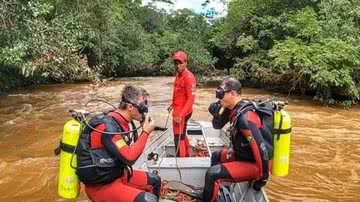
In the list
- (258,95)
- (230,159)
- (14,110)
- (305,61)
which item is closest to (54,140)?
(14,110)

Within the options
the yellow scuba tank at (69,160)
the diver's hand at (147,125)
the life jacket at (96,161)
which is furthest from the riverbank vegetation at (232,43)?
the diver's hand at (147,125)

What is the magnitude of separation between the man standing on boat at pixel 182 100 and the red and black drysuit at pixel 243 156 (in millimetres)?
1711

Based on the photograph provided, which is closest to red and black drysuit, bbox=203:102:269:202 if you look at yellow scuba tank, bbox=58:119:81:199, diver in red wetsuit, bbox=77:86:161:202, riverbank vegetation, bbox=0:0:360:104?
diver in red wetsuit, bbox=77:86:161:202

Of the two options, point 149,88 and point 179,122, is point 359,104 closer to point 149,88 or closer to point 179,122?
point 149,88

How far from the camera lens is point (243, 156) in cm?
472

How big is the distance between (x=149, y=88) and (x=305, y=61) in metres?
8.54

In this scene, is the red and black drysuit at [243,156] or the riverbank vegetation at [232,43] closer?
the red and black drysuit at [243,156]

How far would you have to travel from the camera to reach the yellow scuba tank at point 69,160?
13.6 feet

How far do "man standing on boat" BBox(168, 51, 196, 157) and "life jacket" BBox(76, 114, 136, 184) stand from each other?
2.55 m

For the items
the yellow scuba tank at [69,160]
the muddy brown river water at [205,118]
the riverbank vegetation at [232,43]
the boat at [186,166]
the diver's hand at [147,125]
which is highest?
the riverbank vegetation at [232,43]

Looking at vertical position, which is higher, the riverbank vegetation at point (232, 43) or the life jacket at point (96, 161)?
the riverbank vegetation at point (232, 43)

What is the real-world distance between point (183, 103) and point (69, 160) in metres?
2.76

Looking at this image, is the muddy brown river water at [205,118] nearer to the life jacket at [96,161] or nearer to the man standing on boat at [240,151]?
the man standing on boat at [240,151]

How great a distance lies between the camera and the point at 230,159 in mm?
4969
